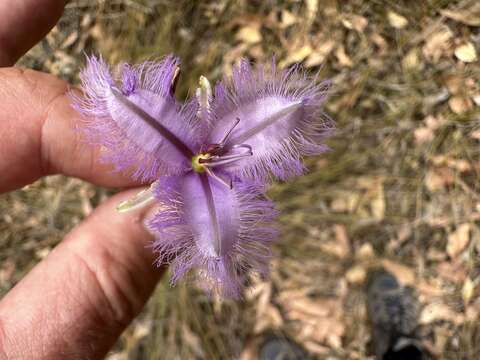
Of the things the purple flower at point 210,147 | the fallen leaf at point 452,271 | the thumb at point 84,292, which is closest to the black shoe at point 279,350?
the fallen leaf at point 452,271

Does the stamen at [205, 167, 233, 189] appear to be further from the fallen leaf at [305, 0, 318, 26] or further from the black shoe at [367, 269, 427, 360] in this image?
the black shoe at [367, 269, 427, 360]

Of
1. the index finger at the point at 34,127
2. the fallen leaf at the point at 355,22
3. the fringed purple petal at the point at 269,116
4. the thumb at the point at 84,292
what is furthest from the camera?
the fallen leaf at the point at 355,22

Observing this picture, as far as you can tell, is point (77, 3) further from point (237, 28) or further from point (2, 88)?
point (2, 88)

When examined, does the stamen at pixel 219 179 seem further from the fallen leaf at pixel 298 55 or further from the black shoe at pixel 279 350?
the black shoe at pixel 279 350

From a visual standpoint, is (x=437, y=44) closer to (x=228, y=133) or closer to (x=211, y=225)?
(x=228, y=133)

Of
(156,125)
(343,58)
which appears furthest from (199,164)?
(343,58)

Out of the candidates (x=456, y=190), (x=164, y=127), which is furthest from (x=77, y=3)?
(x=456, y=190)
